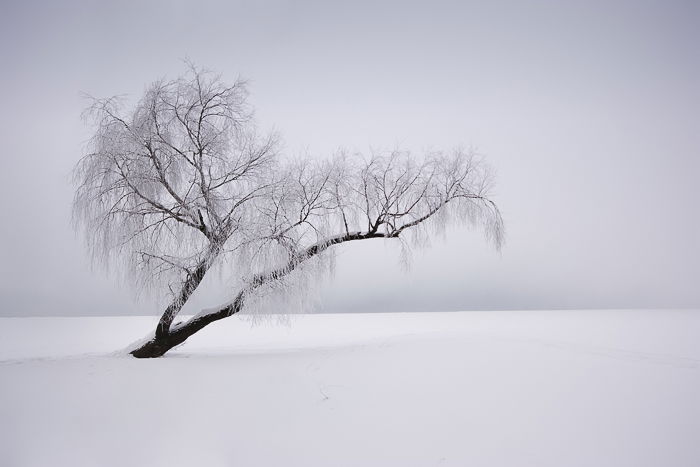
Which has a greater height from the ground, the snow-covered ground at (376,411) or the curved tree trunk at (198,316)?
the curved tree trunk at (198,316)

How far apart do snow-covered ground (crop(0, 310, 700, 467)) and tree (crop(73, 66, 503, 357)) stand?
1848mm

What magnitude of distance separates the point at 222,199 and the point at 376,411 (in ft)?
16.9

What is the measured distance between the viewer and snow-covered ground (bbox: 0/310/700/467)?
4.26 metres

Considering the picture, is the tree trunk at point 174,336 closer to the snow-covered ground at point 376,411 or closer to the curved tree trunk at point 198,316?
the curved tree trunk at point 198,316

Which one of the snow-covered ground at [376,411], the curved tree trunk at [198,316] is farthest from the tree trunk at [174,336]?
the snow-covered ground at [376,411]

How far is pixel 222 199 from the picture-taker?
8.48 metres

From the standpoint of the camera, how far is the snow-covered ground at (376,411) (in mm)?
4258

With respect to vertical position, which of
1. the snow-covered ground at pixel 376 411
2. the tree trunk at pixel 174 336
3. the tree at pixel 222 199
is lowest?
→ the snow-covered ground at pixel 376 411

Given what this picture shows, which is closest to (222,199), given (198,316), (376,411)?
(198,316)

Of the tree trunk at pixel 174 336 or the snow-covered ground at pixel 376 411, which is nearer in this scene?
the snow-covered ground at pixel 376 411

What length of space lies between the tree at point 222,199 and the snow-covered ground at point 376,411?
1.85m

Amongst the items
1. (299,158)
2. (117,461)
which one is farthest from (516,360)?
(299,158)

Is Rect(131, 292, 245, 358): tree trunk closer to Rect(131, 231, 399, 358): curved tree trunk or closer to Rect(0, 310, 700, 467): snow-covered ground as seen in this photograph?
Rect(131, 231, 399, 358): curved tree trunk

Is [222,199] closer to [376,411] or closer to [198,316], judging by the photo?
[198,316]
